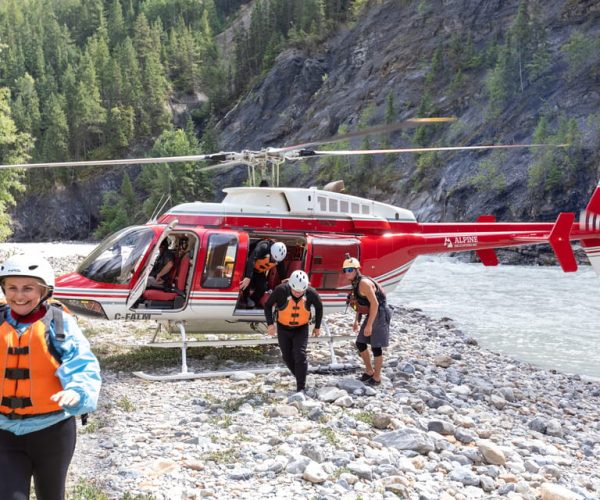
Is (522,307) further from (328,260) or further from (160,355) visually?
(160,355)

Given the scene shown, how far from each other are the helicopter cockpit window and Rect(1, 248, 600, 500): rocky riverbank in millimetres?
1339

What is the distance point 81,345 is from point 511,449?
4.54 meters

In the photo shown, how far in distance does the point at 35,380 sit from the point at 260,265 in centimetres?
602

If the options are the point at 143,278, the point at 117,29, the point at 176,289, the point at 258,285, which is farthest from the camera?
the point at 117,29

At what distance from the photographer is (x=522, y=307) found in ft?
55.2

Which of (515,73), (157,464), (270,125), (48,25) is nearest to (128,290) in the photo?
(157,464)

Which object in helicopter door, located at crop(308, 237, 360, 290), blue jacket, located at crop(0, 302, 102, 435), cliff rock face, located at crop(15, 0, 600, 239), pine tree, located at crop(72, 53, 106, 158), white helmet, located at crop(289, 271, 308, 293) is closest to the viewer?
blue jacket, located at crop(0, 302, 102, 435)

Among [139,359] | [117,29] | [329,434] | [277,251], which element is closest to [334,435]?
[329,434]

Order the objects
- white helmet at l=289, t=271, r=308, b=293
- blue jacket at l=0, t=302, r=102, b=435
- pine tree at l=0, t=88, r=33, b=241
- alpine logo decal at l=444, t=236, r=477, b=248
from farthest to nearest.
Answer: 1. pine tree at l=0, t=88, r=33, b=241
2. alpine logo decal at l=444, t=236, r=477, b=248
3. white helmet at l=289, t=271, r=308, b=293
4. blue jacket at l=0, t=302, r=102, b=435

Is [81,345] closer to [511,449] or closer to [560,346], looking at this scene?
[511,449]

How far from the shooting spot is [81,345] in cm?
298

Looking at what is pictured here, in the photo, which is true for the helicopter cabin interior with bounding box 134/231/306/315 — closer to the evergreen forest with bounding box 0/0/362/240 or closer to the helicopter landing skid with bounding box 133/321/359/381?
the helicopter landing skid with bounding box 133/321/359/381

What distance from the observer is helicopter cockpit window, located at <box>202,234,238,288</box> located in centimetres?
841

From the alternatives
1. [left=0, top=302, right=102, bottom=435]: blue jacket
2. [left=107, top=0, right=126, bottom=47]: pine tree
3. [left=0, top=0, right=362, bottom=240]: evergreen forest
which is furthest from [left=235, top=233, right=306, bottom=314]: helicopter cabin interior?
[left=107, top=0, right=126, bottom=47]: pine tree
